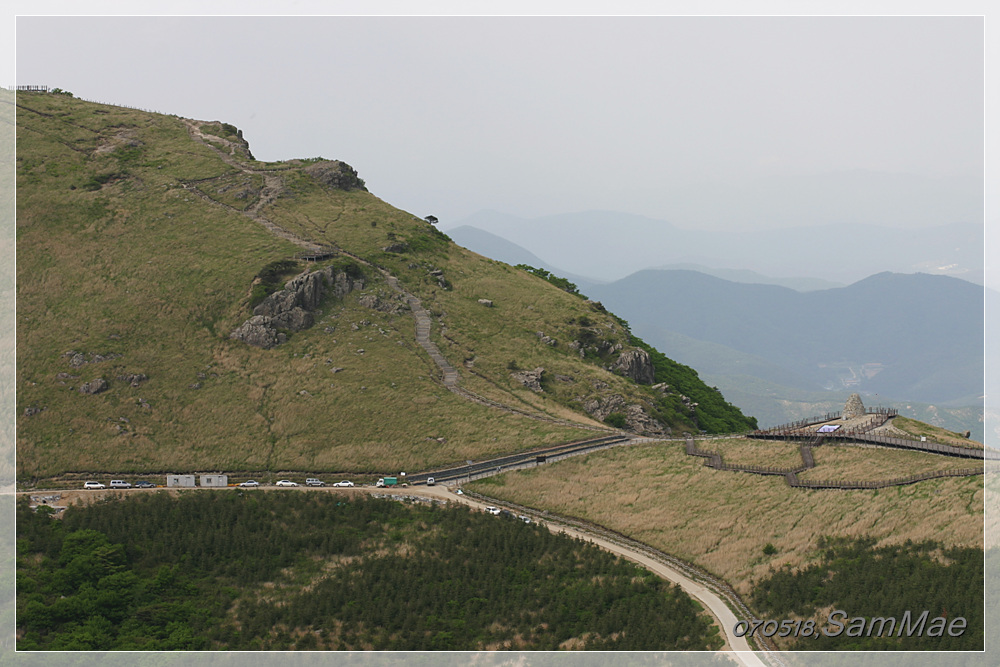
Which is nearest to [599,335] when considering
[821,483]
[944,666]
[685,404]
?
[685,404]

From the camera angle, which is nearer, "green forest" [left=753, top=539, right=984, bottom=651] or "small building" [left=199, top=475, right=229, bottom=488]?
"green forest" [left=753, top=539, right=984, bottom=651]

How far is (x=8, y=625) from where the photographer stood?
5944cm

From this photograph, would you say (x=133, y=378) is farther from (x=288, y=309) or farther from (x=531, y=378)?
(x=531, y=378)

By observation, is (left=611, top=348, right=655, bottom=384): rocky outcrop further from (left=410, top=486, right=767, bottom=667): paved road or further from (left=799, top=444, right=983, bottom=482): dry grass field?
(left=410, top=486, right=767, bottom=667): paved road

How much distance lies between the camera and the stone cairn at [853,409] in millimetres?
88625

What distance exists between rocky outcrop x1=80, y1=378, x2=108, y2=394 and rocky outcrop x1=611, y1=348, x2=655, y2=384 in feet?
249

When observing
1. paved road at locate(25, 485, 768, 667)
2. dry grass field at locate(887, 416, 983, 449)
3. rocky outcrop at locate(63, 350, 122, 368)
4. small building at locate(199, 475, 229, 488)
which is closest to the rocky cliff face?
rocky outcrop at locate(63, 350, 122, 368)

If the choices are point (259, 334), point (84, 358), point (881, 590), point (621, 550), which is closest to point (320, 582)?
point (621, 550)

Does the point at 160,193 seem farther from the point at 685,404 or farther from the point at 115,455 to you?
the point at 685,404

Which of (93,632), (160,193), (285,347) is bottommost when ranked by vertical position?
(93,632)

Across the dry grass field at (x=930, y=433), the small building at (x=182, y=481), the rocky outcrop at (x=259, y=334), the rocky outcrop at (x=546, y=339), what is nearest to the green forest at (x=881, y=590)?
the dry grass field at (x=930, y=433)

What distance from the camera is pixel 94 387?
102438mm

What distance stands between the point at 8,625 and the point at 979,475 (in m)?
80.8

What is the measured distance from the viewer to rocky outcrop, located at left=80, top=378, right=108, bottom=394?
102 meters
